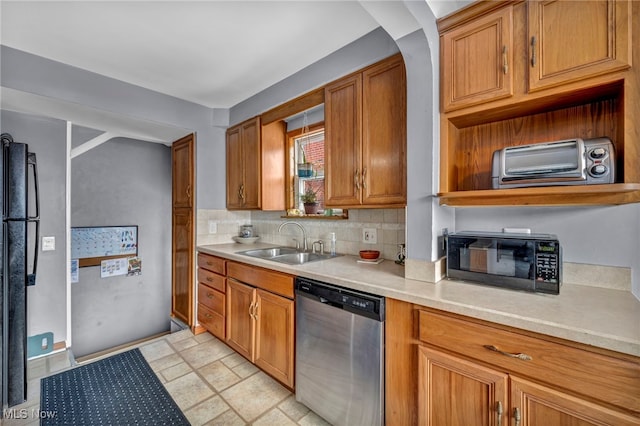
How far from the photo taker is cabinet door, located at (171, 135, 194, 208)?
10.0 ft

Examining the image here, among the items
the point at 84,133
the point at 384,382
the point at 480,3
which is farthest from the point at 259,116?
the point at 384,382

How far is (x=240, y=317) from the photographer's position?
230 cm

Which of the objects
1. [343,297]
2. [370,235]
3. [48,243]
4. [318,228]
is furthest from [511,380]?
[48,243]

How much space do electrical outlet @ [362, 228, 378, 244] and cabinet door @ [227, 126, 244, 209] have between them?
148cm

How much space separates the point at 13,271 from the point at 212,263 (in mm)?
1324

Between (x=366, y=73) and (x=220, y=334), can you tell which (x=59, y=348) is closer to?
(x=220, y=334)

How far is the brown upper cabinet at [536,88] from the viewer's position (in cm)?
105

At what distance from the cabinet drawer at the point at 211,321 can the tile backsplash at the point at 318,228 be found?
0.72 metres

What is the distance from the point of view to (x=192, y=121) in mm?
2959

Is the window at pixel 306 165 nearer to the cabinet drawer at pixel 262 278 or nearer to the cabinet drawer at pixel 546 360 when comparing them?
the cabinet drawer at pixel 262 278

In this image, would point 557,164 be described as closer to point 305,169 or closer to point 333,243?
point 333,243

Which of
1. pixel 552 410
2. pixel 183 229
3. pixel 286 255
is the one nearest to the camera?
pixel 552 410

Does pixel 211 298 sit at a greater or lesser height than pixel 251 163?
lesser

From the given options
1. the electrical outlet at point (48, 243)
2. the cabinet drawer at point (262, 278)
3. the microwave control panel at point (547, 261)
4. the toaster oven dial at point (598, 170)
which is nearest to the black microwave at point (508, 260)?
the microwave control panel at point (547, 261)
